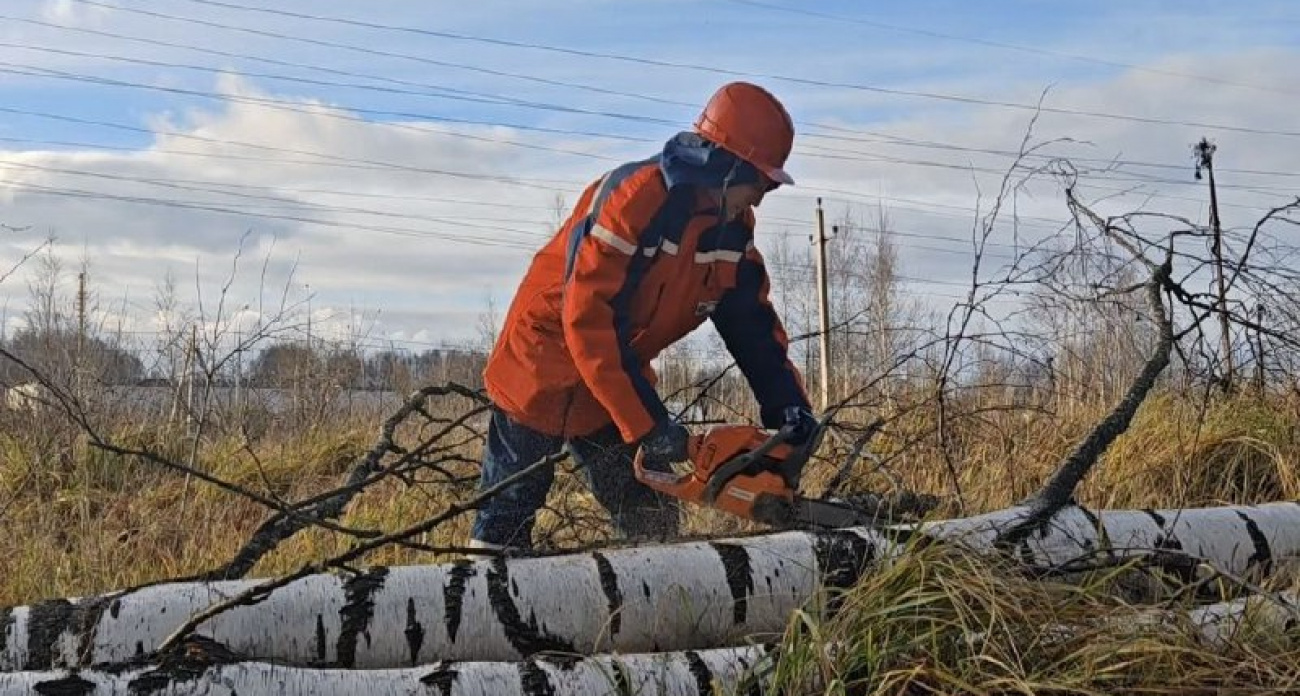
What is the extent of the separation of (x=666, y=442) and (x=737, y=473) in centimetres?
23

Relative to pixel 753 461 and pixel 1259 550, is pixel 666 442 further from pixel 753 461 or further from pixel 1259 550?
pixel 1259 550

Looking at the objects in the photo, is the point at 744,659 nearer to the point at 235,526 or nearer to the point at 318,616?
the point at 318,616

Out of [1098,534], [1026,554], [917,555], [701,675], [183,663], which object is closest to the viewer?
[183,663]

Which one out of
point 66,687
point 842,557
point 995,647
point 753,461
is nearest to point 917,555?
point 842,557

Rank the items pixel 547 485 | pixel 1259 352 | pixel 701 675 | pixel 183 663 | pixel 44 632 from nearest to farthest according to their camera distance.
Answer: pixel 183 663 < pixel 701 675 < pixel 44 632 < pixel 547 485 < pixel 1259 352

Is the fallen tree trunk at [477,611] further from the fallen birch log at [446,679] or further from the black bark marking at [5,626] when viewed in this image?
the fallen birch log at [446,679]

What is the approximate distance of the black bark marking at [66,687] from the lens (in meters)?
2.05

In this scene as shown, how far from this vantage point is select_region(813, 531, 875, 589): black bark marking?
2.78 metres

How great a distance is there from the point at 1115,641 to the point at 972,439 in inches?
133

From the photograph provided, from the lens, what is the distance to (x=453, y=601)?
2.62 m

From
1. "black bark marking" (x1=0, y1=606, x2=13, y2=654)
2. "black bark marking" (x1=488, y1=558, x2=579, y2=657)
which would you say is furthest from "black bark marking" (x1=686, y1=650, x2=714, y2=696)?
"black bark marking" (x1=0, y1=606, x2=13, y2=654)

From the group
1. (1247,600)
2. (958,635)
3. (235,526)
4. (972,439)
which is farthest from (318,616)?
(972,439)

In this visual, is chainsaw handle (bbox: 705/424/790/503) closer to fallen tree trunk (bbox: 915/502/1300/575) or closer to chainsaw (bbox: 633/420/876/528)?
chainsaw (bbox: 633/420/876/528)

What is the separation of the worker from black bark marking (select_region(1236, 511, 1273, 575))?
126cm
